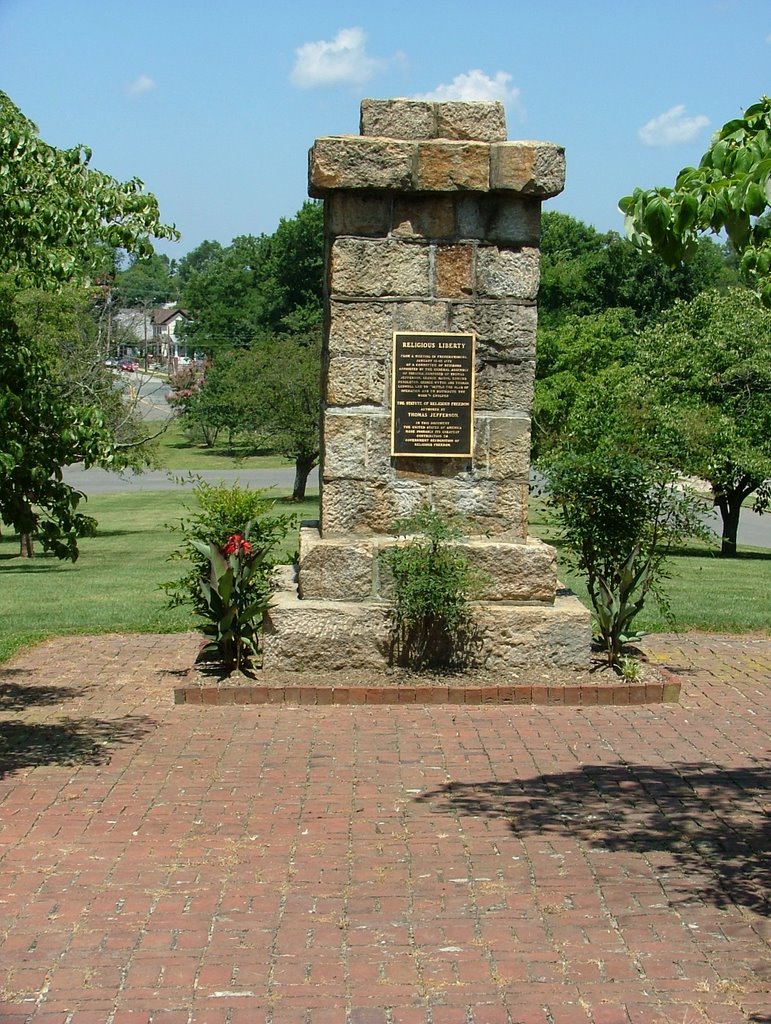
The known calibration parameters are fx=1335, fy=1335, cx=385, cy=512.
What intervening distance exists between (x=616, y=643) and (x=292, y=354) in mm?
30551

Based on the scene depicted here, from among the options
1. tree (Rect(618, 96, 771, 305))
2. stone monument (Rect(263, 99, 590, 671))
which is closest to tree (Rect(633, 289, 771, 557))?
stone monument (Rect(263, 99, 590, 671))

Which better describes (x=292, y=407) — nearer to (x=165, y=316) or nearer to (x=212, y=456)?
(x=212, y=456)

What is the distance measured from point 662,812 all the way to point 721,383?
1843 centimetres

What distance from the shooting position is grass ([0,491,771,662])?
497 inches

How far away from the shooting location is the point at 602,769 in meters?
7.48

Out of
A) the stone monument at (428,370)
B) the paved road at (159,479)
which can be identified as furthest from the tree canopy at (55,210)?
the paved road at (159,479)

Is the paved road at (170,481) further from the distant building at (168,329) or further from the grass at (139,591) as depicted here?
the distant building at (168,329)

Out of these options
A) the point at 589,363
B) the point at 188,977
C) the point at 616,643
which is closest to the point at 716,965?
the point at 188,977

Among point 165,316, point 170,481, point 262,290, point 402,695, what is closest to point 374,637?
point 402,695

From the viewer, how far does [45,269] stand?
756 centimetres

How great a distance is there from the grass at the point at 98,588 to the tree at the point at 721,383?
720 centimetres

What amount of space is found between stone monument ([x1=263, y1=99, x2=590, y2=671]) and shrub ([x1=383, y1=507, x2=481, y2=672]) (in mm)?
117

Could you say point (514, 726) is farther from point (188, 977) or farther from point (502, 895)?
point (188, 977)

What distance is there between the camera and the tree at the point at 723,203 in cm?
481
